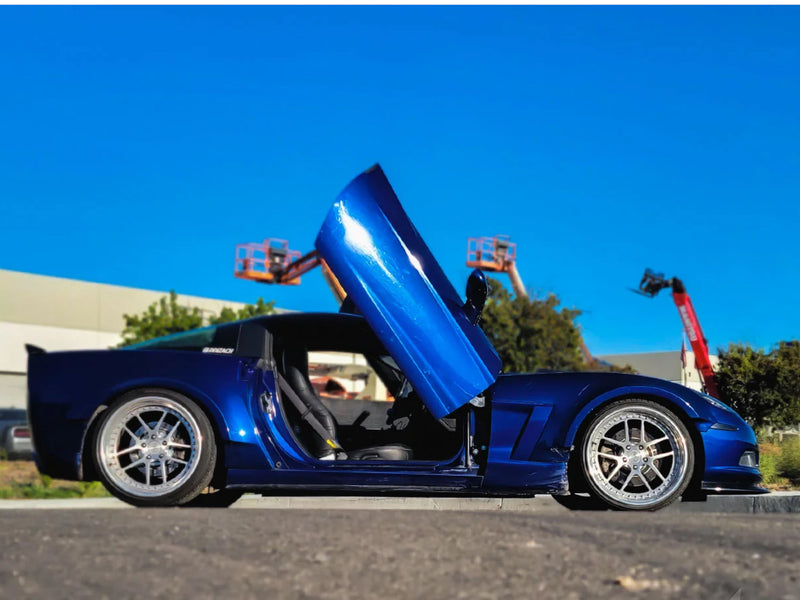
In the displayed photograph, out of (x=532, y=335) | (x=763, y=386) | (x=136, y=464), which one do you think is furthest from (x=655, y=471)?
(x=532, y=335)

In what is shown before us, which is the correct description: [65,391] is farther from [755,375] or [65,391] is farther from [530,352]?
[530,352]

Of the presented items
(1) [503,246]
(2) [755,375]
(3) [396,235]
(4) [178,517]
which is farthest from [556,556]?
(1) [503,246]

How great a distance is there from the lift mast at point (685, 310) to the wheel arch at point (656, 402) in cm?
2149

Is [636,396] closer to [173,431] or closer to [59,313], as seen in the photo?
[173,431]

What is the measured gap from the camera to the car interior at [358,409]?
5.39 metres

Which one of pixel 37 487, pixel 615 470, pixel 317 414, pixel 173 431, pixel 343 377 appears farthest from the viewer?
pixel 37 487

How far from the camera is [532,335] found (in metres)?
39.1

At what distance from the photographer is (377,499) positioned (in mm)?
6504

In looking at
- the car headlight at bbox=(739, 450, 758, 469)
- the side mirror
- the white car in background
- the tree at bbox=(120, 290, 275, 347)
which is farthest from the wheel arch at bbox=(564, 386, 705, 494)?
the tree at bbox=(120, 290, 275, 347)

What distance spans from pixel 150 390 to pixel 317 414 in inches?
38.8

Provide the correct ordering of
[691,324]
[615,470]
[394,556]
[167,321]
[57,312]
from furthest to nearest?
[57,312], [167,321], [691,324], [615,470], [394,556]

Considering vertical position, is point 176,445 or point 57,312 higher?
point 57,312

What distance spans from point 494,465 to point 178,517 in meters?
1.76

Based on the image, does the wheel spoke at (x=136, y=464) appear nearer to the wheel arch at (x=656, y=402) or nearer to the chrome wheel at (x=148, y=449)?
the chrome wheel at (x=148, y=449)
